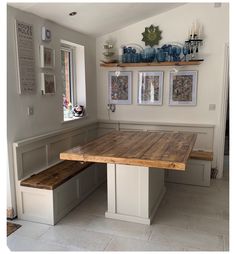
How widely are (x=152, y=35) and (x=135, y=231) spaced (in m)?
3.10

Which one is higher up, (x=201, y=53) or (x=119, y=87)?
(x=201, y=53)

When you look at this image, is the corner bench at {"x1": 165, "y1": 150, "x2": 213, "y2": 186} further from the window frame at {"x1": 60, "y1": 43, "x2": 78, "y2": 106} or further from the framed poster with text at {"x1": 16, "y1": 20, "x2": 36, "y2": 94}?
the framed poster with text at {"x1": 16, "y1": 20, "x2": 36, "y2": 94}

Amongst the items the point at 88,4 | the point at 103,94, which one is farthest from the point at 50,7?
the point at 103,94

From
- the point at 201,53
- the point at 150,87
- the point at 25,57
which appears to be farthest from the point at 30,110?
the point at 201,53

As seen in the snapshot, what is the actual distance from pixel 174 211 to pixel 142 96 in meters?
2.13

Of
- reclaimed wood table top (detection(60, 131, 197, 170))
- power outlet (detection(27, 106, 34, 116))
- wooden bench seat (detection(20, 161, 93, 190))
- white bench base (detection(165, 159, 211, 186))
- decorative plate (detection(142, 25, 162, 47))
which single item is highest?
decorative plate (detection(142, 25, 162, 47))

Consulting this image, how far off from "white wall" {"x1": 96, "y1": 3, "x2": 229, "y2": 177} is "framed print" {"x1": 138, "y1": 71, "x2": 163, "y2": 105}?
8cm

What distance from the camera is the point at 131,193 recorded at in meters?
2.81

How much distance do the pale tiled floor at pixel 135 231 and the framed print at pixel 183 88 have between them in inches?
66.0

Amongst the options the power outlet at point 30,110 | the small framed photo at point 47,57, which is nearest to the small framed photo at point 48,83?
the small framed photo at point 47,57

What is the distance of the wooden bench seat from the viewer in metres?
2.73

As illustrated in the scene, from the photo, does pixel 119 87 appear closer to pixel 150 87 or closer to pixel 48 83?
pixel 150 87

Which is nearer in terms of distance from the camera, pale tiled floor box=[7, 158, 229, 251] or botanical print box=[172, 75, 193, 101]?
pale tiled floor box=[7, 158, 229, 251]

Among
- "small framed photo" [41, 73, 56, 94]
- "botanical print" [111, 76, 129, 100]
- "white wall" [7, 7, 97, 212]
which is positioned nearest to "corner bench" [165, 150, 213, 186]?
"botanical print" [111, 76, 129, 100]
